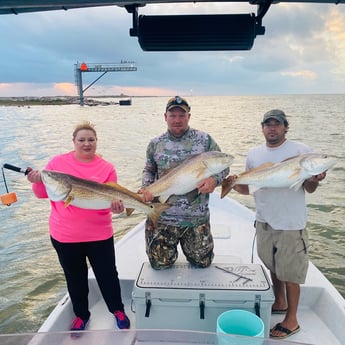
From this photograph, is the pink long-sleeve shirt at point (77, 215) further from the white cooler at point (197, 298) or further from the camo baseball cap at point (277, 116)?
the camo baseball cap at point (277, 116)

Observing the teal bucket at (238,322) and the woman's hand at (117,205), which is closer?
the teal bucket at (238,322)

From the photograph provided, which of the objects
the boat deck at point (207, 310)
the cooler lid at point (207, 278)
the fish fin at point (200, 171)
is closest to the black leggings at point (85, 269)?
the boat deck at point (207, 310)

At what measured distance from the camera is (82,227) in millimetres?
3260

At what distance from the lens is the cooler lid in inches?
124

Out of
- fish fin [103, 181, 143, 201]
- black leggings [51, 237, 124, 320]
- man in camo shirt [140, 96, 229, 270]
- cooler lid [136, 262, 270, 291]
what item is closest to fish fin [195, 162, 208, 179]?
man in camo shirt [140, 96, 229, 270]

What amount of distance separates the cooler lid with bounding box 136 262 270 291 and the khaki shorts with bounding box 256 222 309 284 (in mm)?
202

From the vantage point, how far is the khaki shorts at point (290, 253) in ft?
10.6

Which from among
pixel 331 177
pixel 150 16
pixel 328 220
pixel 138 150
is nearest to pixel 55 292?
pixel 150 16

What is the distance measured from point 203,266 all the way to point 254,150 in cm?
130

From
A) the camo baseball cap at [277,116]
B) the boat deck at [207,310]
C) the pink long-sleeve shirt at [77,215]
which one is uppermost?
the camo baseball cap at [277,116]

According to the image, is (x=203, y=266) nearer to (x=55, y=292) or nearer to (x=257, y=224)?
(x=257, y=224)

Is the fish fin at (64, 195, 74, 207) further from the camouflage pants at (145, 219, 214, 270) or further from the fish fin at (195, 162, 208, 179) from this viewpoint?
the fish fin at (195, 162, 208, 179)

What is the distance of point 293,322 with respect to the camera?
342 centimetres

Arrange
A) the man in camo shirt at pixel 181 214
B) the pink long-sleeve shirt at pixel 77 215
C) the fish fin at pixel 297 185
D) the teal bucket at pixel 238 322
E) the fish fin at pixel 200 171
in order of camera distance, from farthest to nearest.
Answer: the man in camo shirt at pixel 181 214 → the pink long-sleeve shirt at pixel 77 215 → the fish fin at pixel 200 171 → the fish fin at pixel 297 185 → the teal bucket at pixel 238 322
